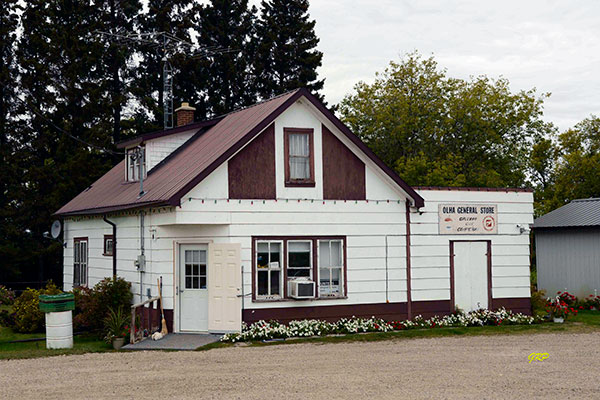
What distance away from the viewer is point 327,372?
12.8 metres

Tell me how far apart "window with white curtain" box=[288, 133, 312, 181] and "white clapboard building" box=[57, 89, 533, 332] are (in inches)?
1.0

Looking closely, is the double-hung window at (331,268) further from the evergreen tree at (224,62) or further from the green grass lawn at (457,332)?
the evergreen tree at (224,62)

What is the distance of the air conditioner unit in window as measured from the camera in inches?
696

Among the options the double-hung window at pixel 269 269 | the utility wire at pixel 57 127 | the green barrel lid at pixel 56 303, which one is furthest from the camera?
the utility wire at pixel 57 127

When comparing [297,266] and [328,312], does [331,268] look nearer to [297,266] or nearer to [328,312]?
[297,266]

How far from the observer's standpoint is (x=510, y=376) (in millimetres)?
12344

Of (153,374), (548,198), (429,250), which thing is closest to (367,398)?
(153,374)

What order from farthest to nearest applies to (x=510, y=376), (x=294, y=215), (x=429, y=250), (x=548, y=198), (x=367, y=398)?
(x=548, y=198)
(x=429, y=250)
(x=294, y=215)
(x=510, y=376)
(x=367, y=398)

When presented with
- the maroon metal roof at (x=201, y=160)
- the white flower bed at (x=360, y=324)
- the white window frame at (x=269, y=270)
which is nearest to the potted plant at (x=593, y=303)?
the white flower bed at (x=360, y=324)

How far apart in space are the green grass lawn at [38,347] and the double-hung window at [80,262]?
480 cm

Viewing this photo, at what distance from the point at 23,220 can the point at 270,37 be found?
663 inches

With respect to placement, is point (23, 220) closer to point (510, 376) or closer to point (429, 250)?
point (429, 250)

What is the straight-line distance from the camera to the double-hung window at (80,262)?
23.5 m

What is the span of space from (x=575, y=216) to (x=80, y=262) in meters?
17.7
